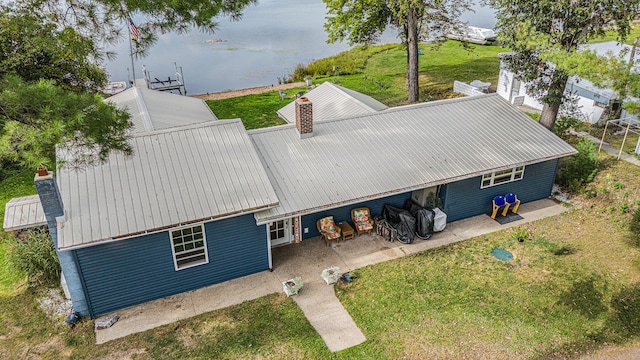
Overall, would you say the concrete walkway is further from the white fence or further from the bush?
the white fence

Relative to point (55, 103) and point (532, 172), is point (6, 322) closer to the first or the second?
point (55, 103)

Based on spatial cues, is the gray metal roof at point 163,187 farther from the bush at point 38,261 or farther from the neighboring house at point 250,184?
the bush at point 38,261

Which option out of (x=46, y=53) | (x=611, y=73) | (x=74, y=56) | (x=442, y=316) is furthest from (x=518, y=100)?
(x=46, y=53)

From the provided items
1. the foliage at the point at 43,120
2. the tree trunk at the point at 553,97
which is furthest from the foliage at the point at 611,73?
the foliage at the point at 43,120

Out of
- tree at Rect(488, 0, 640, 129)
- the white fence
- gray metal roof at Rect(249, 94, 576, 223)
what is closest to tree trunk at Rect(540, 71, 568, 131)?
tree at Rect(488, 0, 640, 129)

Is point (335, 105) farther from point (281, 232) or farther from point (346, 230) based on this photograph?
point (281, 232)
